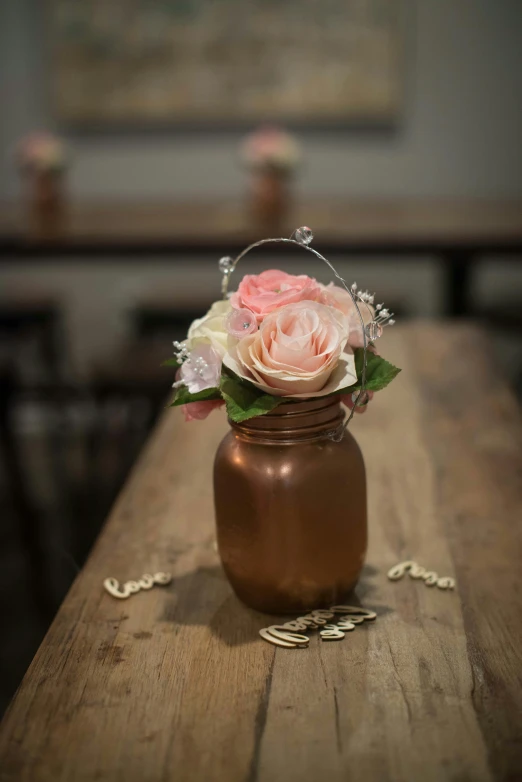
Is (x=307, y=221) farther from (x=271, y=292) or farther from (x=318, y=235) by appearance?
(x=271, y=292)

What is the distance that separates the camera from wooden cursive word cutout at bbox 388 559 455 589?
93cm

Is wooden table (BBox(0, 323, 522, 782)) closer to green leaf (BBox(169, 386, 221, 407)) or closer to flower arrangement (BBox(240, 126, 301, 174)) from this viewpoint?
green leaf (BBox(169, 386, 221, 407))

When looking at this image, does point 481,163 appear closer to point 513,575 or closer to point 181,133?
point 181,133

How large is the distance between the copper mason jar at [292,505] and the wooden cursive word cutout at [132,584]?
116mm

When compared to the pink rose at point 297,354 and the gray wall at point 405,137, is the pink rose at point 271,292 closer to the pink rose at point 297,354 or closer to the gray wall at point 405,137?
the pink rose at point 297,354

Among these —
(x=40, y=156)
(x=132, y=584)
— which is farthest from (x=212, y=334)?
(x=40, y=156)

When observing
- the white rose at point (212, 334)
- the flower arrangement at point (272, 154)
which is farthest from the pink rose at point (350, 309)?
the flower arrangement at point (272, 154)

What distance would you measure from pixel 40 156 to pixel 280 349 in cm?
264

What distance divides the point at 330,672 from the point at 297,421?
235mm

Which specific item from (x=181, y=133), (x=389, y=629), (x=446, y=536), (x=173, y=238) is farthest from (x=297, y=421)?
(x=181, y=133)

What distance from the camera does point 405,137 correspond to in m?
4.09

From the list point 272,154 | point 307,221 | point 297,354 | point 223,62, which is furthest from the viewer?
point 223,62

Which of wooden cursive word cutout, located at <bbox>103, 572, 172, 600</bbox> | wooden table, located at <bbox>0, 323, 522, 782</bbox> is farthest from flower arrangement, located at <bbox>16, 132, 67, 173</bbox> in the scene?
wooden cursive word cutout, located at <bbox>103, 572, 172, 600</bbox>

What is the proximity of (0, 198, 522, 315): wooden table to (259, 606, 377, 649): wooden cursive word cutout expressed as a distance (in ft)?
5.52
